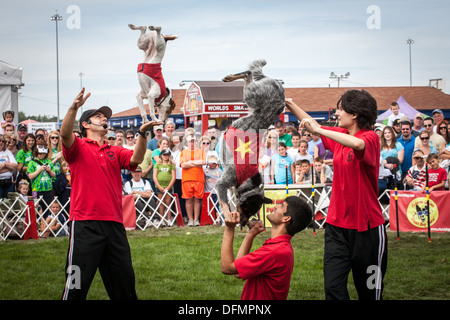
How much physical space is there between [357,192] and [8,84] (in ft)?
35.8

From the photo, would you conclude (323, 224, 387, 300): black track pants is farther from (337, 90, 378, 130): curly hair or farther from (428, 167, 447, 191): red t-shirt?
(428, 167, 447, 191): red t-shirt

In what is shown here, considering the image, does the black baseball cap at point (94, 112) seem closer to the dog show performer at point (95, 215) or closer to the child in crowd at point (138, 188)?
the dog show performer at point (95, 215)

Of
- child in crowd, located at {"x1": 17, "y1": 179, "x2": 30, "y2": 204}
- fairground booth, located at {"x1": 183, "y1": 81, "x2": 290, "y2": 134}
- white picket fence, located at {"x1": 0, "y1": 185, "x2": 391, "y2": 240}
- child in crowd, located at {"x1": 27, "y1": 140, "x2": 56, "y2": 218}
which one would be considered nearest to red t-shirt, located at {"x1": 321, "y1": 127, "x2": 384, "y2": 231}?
fairground booth, located at {"x1": 183, "y1": 81, "x2": 290, "y2": 134}

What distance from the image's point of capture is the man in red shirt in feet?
12.4

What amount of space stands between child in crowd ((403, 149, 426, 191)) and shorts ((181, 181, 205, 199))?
409 cm

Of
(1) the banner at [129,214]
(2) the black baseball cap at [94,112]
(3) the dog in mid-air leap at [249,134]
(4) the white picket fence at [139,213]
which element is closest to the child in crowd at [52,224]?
(4) the white picket fence at [139,213]

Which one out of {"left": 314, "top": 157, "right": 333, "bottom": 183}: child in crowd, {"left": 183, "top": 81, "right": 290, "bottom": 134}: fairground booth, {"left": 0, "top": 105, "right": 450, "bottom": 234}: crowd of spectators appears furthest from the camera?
{"left": 314, "top": 157, "right": 333, "bottom": 183}: child in crowd

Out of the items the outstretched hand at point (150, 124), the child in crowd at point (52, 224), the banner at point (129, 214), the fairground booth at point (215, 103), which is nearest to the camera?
the outstretched hand at point (150, 124)

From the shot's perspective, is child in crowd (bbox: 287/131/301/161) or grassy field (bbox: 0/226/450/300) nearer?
grassy field (bbox: 0/226/450/300)

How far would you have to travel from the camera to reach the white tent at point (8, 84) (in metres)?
12.9

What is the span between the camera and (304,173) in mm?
11031

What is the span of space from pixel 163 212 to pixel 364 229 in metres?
7.71

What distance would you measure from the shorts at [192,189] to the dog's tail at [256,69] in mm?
7955
